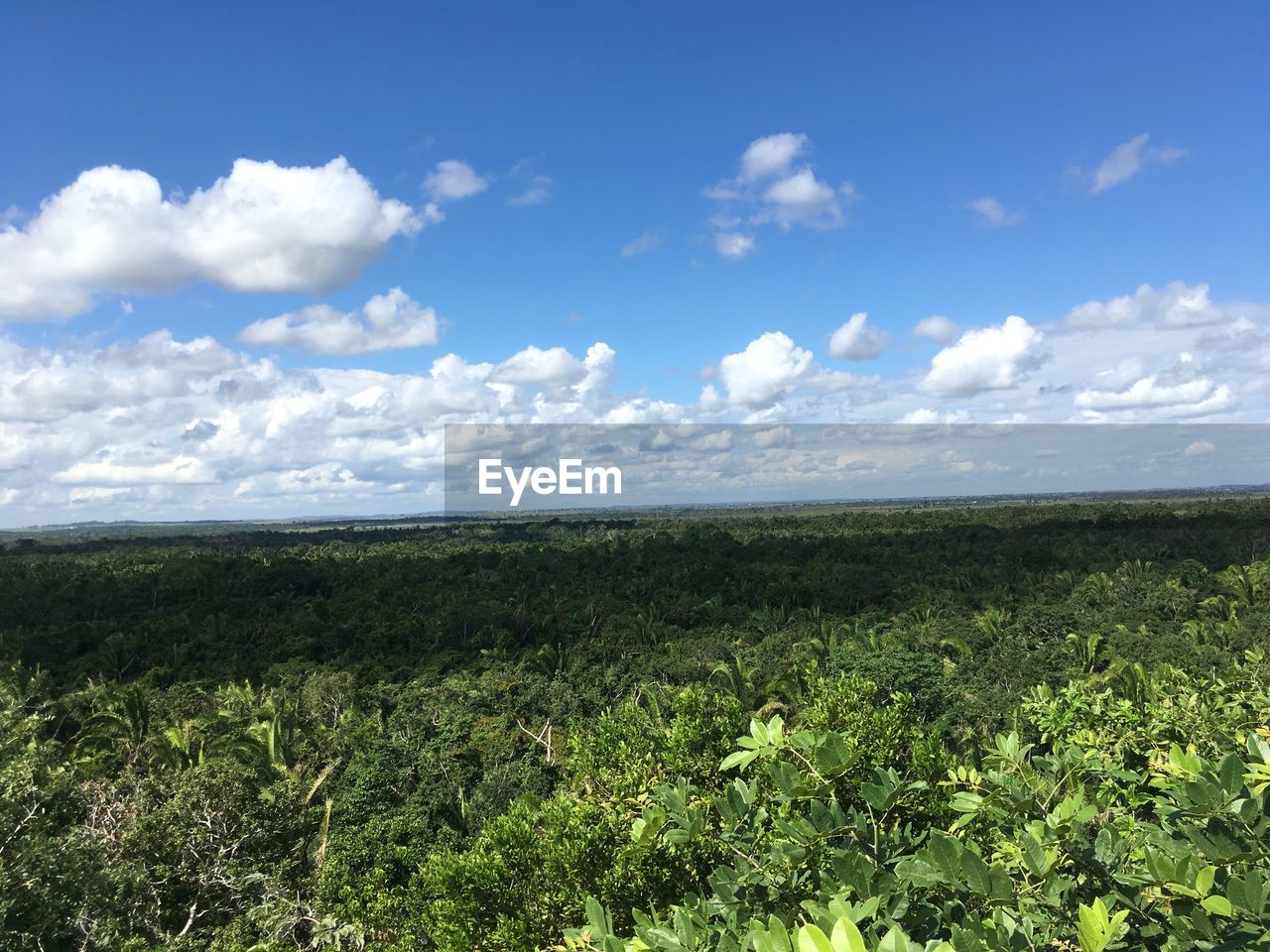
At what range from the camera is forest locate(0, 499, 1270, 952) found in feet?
10.2

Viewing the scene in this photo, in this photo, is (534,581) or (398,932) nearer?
(398,932)

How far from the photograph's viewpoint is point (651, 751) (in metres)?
9.39

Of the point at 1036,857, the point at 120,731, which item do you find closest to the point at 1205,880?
the point at 1036,857

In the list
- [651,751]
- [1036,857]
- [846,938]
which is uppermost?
[846,938]

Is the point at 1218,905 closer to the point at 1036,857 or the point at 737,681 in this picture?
the point at 1036,857

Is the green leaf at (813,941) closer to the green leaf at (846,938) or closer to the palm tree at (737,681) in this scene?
the green leaf at (846,938)

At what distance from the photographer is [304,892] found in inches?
734

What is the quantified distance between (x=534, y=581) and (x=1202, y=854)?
64.7 m

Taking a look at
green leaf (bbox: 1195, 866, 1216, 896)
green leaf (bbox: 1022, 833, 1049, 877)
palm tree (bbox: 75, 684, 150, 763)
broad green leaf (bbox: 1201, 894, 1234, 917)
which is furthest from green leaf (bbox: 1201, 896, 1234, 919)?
palm tree (bbox: 75, 684, 150, 763)

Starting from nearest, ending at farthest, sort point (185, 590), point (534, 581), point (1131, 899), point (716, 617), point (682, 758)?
point (1131, 899), point (682, 758), point (716, 617), point (185, 590), point (534, 581)

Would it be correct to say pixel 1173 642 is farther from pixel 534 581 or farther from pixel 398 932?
pixel 534 581

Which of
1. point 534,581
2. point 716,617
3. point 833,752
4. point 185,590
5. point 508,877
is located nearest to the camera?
point 833,752

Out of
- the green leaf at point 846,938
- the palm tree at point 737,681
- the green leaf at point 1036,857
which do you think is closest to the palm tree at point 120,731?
the palm tree at point 737,681

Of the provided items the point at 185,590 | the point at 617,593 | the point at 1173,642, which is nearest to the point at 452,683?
the point at 617,593
